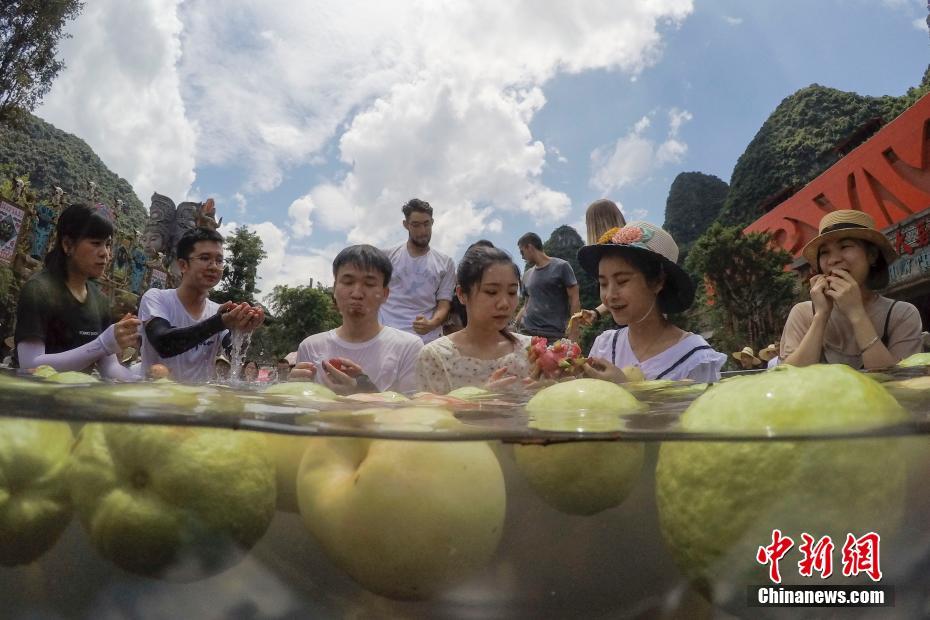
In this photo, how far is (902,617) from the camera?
1.85 ft

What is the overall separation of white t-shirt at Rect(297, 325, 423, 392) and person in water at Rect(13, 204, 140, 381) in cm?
88

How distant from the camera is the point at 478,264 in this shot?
3188mm

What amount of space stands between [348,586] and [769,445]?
16.1 inches

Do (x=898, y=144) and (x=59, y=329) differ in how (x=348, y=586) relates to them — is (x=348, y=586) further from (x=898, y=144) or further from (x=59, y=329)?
(x=898, y=144)

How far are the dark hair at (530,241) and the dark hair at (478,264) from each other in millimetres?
2537

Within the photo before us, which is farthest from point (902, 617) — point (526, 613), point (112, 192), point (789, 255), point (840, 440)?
point (112, 192)

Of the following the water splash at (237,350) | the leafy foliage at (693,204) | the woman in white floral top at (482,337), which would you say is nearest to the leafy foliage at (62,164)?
the leafy foliage at (693,204)

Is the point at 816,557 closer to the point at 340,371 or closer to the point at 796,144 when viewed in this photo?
the point at 340,371

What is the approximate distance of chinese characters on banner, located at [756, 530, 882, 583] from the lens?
565 mm

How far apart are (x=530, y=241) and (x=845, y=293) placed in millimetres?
3344

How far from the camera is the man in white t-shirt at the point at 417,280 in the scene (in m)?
4.88

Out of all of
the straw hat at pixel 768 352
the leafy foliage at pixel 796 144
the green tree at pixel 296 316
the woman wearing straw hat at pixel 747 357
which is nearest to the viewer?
the straw hat at pixel 768 352

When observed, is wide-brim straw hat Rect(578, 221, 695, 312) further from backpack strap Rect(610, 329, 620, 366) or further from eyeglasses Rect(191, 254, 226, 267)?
eyeglasses Rect(191, 254, 226, 267)

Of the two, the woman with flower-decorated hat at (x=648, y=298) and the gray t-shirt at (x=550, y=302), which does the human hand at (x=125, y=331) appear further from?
the gray t-shirt at (x=550, y=302)
